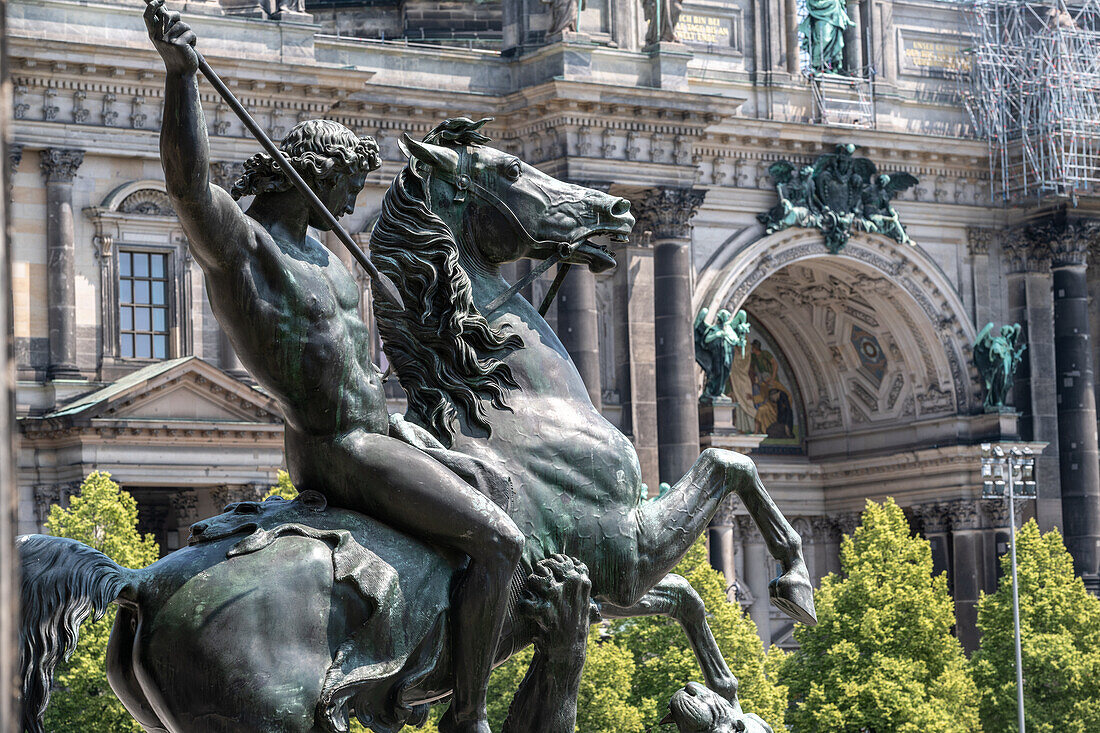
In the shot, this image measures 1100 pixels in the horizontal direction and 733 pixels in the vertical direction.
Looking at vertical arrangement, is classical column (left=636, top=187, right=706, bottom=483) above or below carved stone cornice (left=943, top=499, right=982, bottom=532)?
above

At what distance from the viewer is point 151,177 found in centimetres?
3894

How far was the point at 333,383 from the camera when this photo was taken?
702cm

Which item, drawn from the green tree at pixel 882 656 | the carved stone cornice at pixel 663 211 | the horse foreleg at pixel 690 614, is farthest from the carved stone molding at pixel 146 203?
the horse foreleg at pixel 690 614

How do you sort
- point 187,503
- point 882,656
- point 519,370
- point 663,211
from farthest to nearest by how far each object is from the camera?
point 663,211 → point 187,503 → point 882,656 → point 519,370

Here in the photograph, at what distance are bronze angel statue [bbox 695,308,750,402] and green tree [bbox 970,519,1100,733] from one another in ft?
24.8

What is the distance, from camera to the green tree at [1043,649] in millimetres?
Result: 37906

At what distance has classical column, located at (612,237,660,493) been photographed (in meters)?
42.9

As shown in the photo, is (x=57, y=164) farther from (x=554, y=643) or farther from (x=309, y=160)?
(x=554, y=643)

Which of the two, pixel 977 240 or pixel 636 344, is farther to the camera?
pixel 977 240

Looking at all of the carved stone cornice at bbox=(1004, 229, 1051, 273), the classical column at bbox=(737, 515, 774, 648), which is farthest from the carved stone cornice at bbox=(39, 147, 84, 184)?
the carved stone cornice at bbox=(1004, 229, 1051, 273)

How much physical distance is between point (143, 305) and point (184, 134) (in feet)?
109

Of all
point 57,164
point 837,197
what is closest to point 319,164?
point 57,164

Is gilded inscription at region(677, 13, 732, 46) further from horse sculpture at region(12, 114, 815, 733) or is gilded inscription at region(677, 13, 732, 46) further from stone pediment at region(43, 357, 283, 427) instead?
horse sculpture at region(12, 114, 815, 733)

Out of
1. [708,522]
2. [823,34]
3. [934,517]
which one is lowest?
[934,517]
